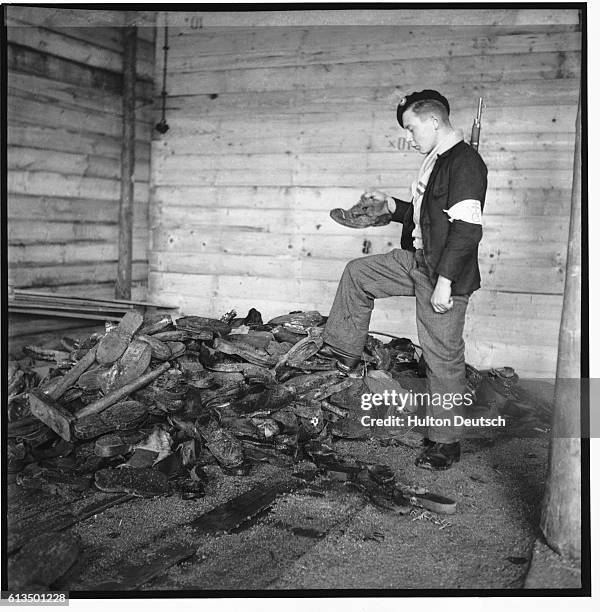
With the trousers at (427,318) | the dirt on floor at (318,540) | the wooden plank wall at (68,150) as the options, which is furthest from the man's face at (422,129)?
the wooden plank wall at (68,150)

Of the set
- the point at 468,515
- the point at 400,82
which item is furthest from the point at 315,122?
the point at 468,515

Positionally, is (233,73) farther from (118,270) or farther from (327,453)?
(327,453)

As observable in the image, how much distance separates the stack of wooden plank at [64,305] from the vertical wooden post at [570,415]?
3.82m

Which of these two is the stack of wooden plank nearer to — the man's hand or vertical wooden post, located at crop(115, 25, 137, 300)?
vertical wooden post, located at crop(115, 25, 137, 300)

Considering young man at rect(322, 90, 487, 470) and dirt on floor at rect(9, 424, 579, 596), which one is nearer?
dirt on floor at rect(9, 424, 579, 596)

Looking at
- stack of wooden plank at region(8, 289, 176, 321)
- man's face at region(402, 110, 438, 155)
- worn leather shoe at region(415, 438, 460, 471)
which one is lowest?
worn leather shoe at region(415, 438, 460, 471)

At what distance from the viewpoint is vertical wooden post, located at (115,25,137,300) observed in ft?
20.7

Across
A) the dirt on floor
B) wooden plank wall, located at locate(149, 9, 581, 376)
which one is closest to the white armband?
the dirt on floor

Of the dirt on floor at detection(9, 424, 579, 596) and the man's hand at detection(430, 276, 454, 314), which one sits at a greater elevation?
the man's hand at detection(430, 276, 454, 314)

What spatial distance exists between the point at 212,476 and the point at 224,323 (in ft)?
4.64

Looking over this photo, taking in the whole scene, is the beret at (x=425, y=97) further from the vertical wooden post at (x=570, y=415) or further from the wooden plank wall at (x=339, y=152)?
the wooden plank wall at (x=339, y=152)

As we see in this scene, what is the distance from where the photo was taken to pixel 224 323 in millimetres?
4688

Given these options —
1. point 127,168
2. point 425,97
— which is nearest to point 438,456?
point 425,97

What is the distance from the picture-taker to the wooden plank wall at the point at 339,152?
543 cm
